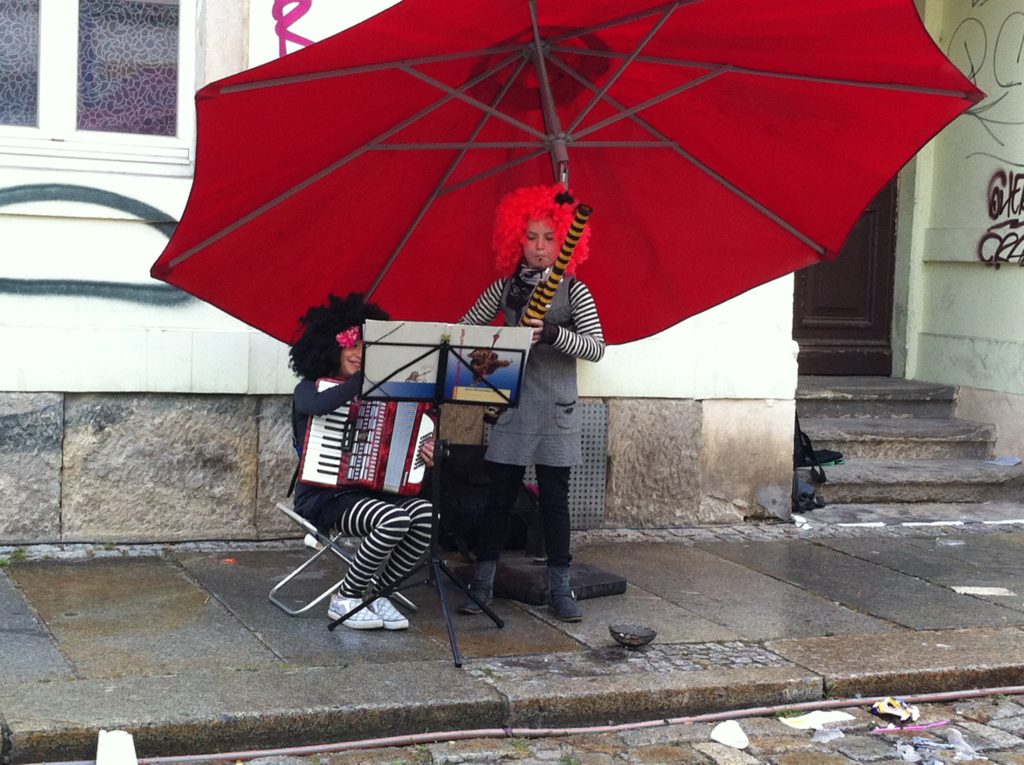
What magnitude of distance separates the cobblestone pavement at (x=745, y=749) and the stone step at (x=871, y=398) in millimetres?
4407

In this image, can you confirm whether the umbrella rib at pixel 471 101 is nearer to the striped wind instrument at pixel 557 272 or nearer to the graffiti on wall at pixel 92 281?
the striped wind instrument at pixel 557 272

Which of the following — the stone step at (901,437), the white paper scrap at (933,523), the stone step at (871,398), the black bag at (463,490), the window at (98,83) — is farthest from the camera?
the stone step at (871,398)

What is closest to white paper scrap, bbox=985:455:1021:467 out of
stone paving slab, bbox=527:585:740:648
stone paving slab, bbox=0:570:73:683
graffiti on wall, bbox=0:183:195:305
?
stone paving slab, bbox=527:585:740:648

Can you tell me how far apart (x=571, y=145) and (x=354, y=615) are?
201 cm

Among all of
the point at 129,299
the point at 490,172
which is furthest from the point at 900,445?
the point at 129,299

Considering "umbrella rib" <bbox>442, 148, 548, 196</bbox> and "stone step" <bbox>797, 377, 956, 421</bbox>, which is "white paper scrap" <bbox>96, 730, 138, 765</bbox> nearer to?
"umbrella rib" <bbox>442, 148, 548, 196</bbox>

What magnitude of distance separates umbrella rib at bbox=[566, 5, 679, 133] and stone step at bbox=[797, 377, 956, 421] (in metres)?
4.08

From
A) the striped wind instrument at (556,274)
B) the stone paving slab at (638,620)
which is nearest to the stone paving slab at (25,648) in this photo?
the striped wind instrument at (556,274)

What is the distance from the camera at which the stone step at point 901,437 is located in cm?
899

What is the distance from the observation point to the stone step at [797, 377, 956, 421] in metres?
9.34

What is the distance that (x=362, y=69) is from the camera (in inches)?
188

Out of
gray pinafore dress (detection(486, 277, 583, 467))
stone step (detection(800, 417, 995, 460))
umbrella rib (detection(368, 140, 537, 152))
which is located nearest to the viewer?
umbrella rib (detection(368, 140, 537, 152))

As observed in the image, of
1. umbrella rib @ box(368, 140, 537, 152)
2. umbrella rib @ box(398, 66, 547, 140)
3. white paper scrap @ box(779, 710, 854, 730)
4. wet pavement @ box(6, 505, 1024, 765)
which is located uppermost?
umbrella rib @ box(398, 66, 547, 140)

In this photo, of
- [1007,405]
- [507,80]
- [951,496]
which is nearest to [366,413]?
[507,80]
